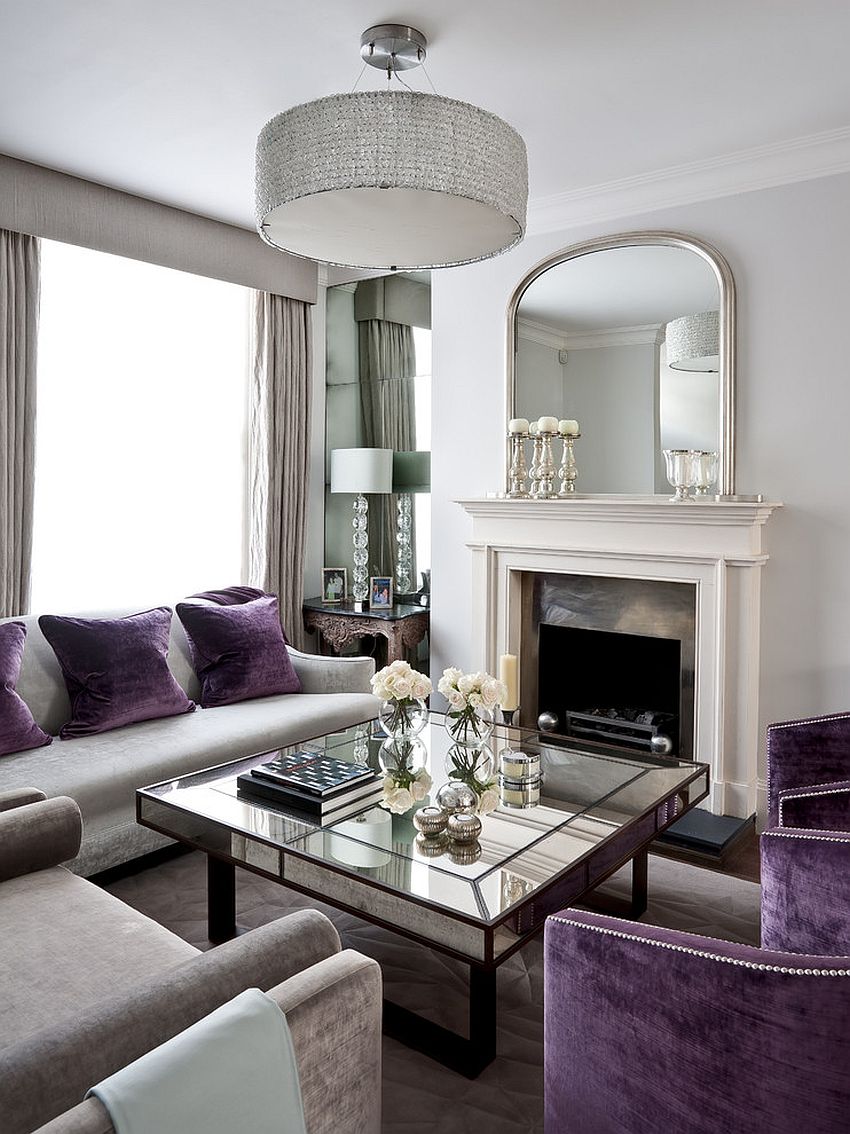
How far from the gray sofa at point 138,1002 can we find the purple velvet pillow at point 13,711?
1.10 meters

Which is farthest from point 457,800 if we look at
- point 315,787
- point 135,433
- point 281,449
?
point 281,449

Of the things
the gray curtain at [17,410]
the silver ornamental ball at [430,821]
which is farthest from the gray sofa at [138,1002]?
the gray curtain at [17,410]

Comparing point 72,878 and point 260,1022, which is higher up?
point 260,1022

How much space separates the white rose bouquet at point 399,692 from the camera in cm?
238

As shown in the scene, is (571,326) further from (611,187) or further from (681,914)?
(681,914)

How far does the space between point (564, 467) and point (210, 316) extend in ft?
6.49

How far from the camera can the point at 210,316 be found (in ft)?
14.2

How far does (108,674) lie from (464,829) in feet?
5.49

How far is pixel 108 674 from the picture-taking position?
3.13 meters

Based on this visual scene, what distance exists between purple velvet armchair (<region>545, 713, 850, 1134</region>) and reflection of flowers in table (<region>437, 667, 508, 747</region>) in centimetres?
97

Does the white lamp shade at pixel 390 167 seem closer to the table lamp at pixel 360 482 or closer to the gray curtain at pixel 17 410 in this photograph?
the gray curtain at pixel 17 410

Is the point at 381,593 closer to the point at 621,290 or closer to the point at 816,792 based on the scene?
the point at 621,290

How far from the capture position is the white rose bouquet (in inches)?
93.7

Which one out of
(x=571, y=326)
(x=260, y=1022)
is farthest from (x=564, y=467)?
(x=260, y=1022)
